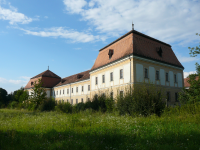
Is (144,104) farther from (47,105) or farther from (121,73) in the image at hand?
(47,105)

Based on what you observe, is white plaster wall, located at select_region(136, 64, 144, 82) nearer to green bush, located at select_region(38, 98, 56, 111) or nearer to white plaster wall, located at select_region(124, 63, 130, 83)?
white plaster wall, located at select_region(124, 63, 130, 83)

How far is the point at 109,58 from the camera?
90.8ft

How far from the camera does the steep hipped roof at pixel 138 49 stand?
24.0 meters

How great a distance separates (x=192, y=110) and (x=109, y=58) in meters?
18.5

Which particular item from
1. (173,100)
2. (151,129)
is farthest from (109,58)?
(151,129)

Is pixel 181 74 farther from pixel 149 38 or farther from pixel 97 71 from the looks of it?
pixel 97 71

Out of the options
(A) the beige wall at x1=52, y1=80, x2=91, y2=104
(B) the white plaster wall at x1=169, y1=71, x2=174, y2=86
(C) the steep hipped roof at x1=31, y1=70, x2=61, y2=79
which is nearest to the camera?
(B) the white plaster wall at x1=169, y1=71, x2=174, y2=86

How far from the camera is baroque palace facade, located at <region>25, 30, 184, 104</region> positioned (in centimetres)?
2342

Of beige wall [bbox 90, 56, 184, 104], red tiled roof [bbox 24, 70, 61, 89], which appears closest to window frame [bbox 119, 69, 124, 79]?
beige wall [bbox 90, 56, 184, 104]

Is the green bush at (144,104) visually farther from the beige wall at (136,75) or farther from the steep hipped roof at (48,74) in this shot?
the steep hipped roof at (48,74)

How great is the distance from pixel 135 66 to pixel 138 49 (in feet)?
8.73

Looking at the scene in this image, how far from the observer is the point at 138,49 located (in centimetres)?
2383

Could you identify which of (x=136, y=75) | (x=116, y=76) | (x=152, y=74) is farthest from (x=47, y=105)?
(x=152, y=74)

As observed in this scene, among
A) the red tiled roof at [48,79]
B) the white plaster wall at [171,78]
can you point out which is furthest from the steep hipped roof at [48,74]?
the white plaster wall at [171,78]
